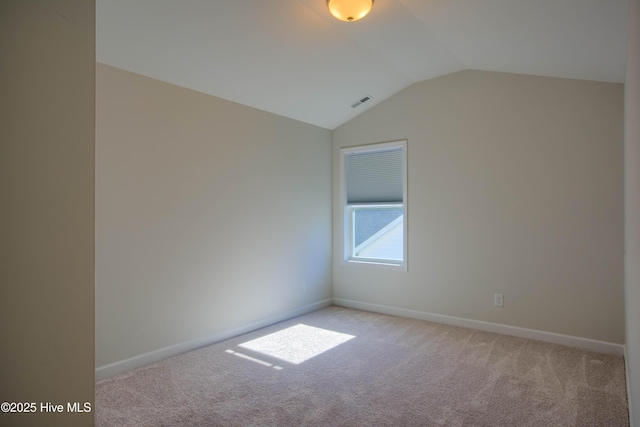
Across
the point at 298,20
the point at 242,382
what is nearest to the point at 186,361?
the point at 242,382

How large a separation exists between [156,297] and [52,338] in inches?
84.2

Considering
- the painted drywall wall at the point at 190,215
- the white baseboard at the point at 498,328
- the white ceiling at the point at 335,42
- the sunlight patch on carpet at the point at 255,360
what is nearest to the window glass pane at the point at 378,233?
the white baseboard at the point at 498,328

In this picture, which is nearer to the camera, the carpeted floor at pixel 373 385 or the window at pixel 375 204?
the carpeted floor at pixel 373 385

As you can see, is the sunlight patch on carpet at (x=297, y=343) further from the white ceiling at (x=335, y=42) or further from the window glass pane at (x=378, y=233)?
the white ceiling at (x=335, y=42)

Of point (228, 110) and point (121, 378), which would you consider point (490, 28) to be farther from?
point (121, 378)

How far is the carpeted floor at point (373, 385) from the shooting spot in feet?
7.29

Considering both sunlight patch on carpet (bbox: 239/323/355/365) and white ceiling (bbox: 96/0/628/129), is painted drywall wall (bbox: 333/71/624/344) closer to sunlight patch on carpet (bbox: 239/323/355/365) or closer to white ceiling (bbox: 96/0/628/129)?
white ceiling (bbox: 96/0/628/129)

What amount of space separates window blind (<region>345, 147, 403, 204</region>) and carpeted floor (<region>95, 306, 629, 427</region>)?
5.74 ft

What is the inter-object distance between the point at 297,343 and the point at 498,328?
2072 mm

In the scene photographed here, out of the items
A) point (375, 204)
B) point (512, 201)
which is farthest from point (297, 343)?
point (512, 201)

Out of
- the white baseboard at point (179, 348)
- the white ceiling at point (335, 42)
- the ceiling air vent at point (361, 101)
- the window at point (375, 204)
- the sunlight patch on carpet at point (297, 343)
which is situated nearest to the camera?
the white ceiling at point (335, 42)

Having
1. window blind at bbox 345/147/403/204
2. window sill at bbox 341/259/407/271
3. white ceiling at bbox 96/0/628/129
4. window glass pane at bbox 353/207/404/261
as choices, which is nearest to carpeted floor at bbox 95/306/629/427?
window sill at bbox 341/259/407/271

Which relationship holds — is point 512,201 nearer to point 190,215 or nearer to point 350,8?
point 350,8

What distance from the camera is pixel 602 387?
102 inches
